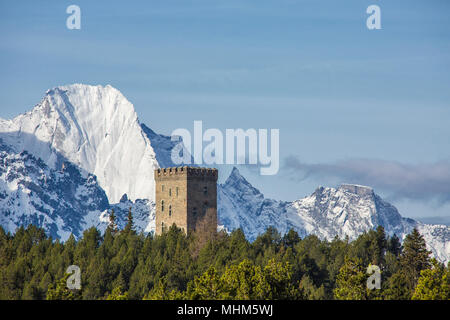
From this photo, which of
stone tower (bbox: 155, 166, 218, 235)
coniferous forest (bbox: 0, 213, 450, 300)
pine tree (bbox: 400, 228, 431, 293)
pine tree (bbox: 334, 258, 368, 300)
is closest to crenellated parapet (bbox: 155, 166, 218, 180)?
stone tower (bbox: 155, 166, 218, 235)

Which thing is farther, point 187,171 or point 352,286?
point 187,171

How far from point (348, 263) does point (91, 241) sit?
6419cm

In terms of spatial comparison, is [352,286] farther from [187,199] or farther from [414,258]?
[187,199]

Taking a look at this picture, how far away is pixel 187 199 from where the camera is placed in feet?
549

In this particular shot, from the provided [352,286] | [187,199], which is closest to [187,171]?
[187,199]

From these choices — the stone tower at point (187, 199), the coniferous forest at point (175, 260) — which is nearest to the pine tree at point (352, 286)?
the coniferous forest at point (175, 260)

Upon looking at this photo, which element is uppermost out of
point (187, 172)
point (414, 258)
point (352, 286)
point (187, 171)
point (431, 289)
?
point (187, 171)

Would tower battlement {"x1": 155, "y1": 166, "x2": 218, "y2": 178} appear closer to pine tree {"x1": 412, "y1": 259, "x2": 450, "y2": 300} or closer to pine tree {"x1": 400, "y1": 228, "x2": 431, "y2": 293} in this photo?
pine tree {"x1": 400, "y1": 228, "x2": 431, "y2": 293}

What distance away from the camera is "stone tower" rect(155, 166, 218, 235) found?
544 feet

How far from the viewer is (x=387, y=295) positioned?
392 ft

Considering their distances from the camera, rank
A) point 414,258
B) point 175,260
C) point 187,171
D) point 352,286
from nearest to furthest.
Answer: point 352,286 < point 175,260 < point 414,258 < point 187,171
